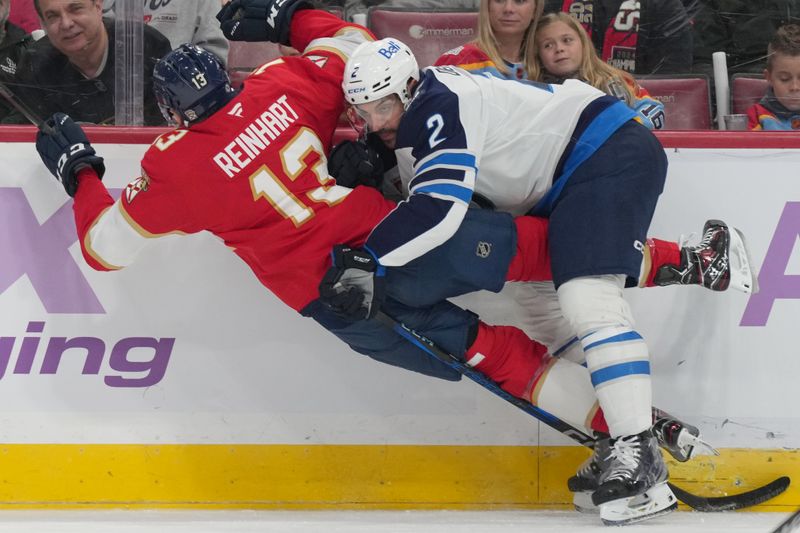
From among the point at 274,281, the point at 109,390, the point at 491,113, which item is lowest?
the point at 109,390

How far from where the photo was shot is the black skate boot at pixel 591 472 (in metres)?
2.93

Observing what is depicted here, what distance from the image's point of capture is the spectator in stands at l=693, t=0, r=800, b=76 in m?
3.22

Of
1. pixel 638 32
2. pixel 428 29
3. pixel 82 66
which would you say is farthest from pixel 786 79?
pixel 82 66

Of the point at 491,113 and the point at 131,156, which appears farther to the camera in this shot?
the point at 131,156

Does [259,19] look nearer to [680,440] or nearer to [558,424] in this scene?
[558,424]

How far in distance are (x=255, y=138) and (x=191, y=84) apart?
0.71ft

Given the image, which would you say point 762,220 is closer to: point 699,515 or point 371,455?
point 699,515

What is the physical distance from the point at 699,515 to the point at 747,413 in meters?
0.36

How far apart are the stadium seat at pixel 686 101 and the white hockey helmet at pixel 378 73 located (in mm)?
921

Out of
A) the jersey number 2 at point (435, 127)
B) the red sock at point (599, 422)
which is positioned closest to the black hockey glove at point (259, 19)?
the jersey number 2 at point (435, 127)

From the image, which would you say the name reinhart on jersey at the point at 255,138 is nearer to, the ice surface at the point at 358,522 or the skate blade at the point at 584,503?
the ice surface at the point at 358,522

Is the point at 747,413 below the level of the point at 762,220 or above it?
below

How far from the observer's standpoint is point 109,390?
324cm

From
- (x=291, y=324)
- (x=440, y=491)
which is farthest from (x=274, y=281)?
(x=440, y=491)
